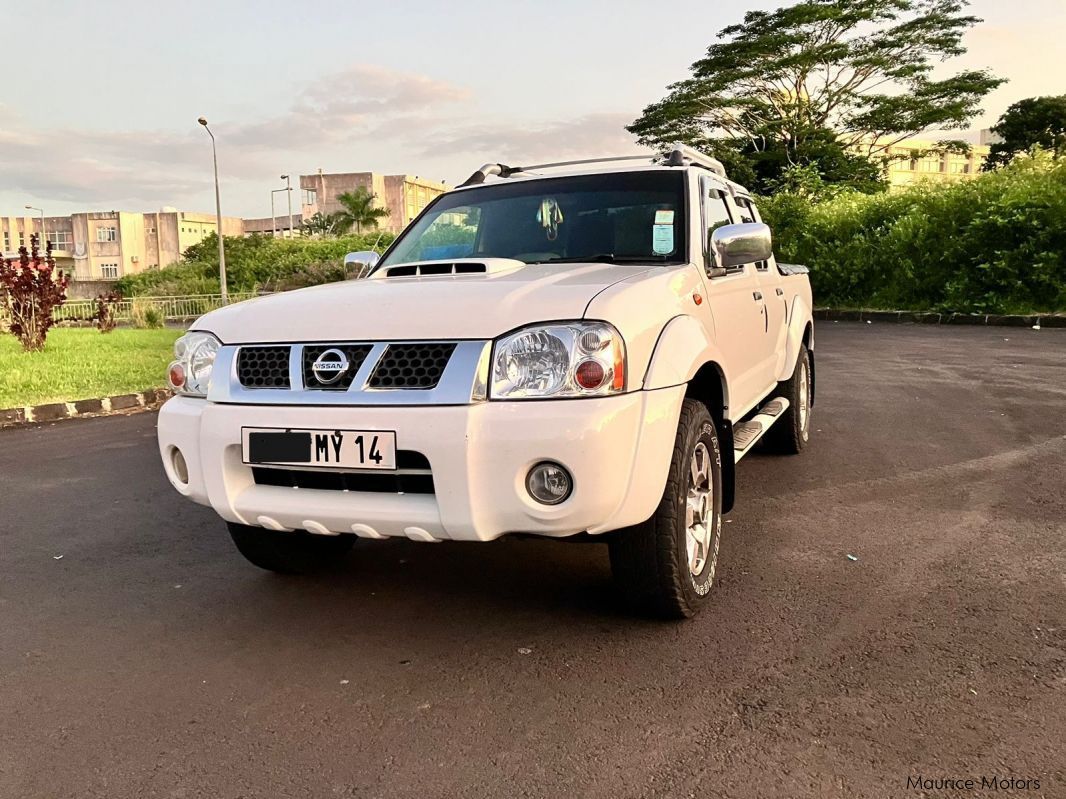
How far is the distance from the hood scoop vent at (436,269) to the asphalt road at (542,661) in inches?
51.3

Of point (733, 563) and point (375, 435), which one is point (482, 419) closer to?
point (375, 435)

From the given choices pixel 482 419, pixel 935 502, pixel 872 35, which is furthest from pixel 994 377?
pixel 872 35

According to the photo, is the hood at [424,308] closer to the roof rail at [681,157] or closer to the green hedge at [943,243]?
the roof rail at [681,157]

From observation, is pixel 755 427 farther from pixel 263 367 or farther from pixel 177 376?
pixel 177 376

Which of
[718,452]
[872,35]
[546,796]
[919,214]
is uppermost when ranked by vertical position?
[872,35]

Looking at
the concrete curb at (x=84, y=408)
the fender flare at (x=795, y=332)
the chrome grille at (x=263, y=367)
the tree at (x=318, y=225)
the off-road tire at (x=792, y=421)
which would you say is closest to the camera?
the chrome grille at (x=263, y=367)

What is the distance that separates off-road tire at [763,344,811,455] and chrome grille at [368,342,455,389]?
332 cm

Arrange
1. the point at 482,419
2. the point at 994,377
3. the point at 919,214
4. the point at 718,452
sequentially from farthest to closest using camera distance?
the point at 919,214 → the point at 994,377 → the point at 718,452 → the point at 482,419

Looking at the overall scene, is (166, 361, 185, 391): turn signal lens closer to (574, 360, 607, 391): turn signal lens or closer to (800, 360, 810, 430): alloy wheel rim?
(574, 360, 607, 391): turn signal lens

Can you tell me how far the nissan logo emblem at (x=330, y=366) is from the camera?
2744 mm

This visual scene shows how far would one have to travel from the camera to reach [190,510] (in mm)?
4828

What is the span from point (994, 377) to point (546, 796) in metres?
8.79

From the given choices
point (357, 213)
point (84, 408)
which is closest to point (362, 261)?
point (84, 408)

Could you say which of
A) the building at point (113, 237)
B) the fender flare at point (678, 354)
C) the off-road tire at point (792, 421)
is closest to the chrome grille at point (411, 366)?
the fender flare at point (678, 354)
